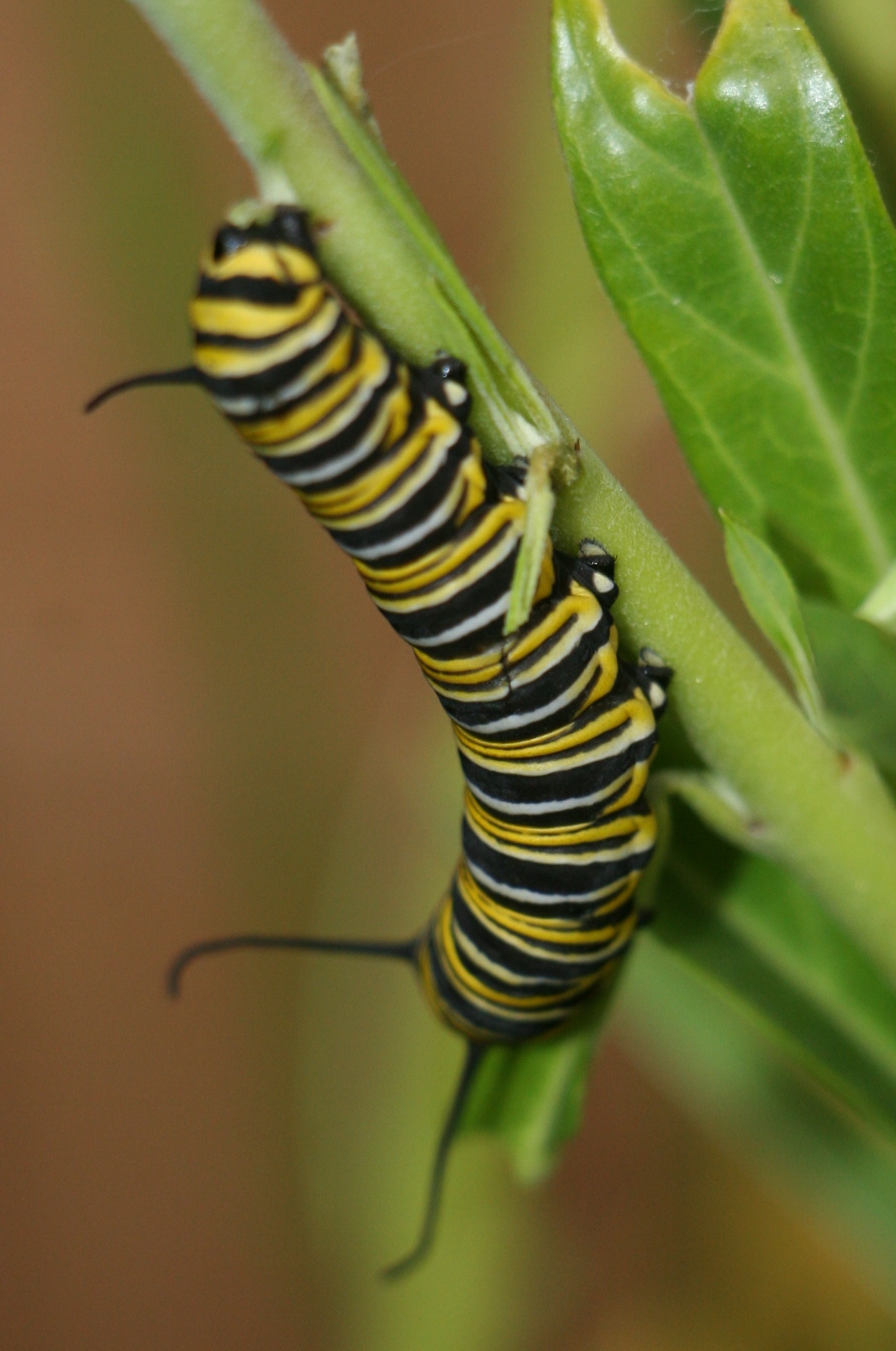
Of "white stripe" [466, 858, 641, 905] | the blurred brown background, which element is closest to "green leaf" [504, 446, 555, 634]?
"white stripe" [466, 858, 641, 905]

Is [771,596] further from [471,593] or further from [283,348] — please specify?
[283,348]

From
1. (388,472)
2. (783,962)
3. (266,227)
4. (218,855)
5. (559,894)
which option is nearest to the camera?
Answer: (266,227)

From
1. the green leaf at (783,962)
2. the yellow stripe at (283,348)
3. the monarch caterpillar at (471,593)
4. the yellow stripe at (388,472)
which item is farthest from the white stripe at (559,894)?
the yellow stripe at (283,348)

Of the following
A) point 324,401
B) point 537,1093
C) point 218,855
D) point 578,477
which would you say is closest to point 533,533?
point 578,477

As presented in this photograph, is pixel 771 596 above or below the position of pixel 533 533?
below

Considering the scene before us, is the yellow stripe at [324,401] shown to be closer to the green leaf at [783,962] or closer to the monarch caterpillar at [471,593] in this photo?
the monarch caterpillar at [471,593]
